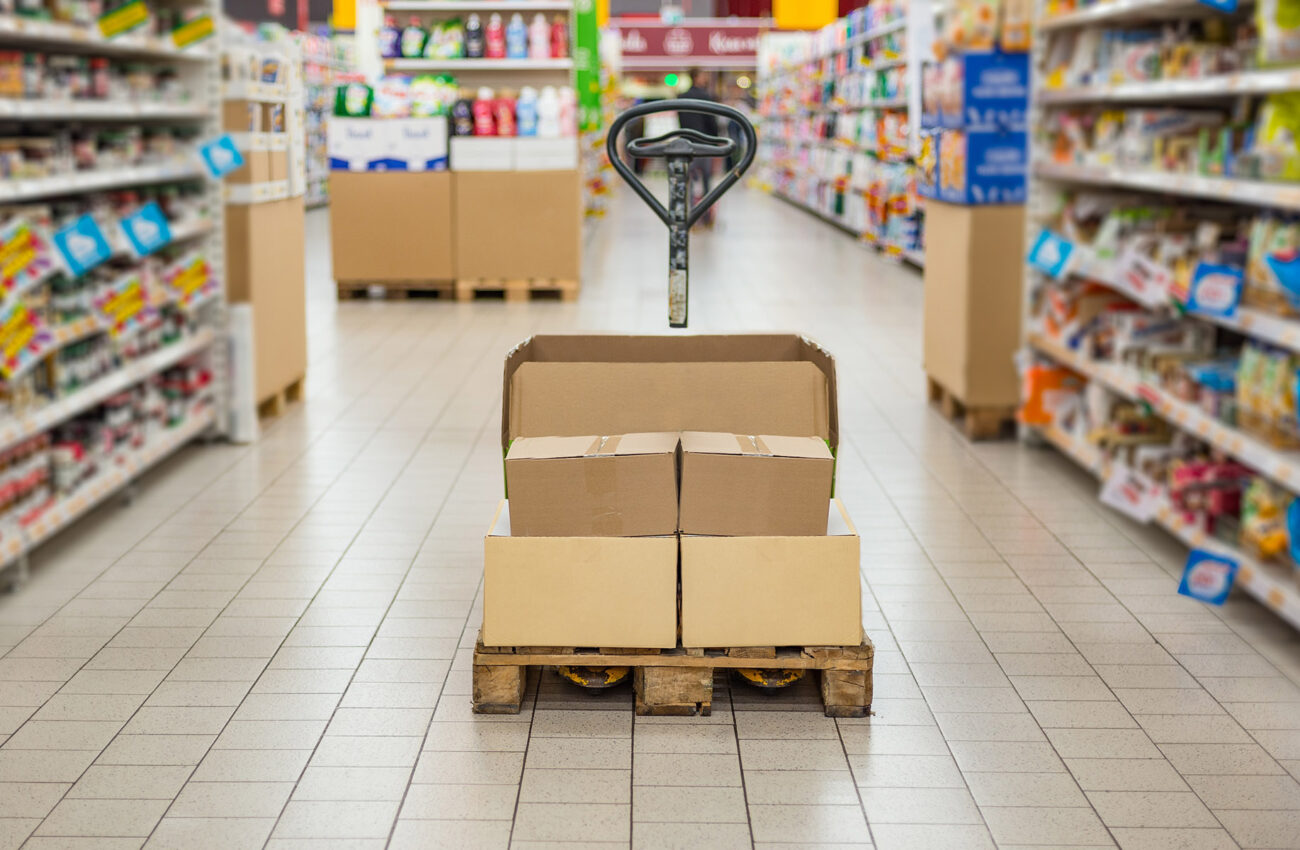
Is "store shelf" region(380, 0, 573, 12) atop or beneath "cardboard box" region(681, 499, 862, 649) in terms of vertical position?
atop

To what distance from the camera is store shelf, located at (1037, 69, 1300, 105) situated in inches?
139

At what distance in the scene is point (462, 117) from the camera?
10.3 metres

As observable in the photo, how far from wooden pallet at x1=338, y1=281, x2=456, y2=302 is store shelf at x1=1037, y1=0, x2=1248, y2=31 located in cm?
586

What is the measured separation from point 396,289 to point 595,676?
7815 millimetres

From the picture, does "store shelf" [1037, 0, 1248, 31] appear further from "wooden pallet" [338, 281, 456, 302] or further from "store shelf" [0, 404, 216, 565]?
"wooden pallet" [338, 281, 456, 302]

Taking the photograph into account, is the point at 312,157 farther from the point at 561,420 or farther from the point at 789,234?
the point at 561,420

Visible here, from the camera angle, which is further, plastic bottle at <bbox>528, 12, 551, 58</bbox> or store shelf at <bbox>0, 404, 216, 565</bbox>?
plastic bottle at <bbox>528, 12, 551, 58</bbox>

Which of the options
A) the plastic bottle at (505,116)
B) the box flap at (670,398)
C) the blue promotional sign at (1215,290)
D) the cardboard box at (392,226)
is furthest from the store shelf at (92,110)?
the plastic bottle at (505,116)

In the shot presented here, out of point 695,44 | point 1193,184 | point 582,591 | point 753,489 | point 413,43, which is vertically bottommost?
point 582,591

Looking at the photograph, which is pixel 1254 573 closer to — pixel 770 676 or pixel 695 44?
pixel 770 676

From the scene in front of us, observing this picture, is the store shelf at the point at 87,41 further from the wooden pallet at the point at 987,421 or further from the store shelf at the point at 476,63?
the store shelf at the point at 476,63

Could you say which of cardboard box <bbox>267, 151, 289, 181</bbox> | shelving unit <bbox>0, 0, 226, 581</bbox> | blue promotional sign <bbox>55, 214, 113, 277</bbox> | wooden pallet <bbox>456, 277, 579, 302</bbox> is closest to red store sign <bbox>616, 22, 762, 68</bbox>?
wooden pallet <bbox>456, 277, 579, 302</bbox>

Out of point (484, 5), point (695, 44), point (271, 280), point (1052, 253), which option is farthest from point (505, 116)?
point (695, 44)

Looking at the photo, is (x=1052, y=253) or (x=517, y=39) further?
(x=517, y=39)
